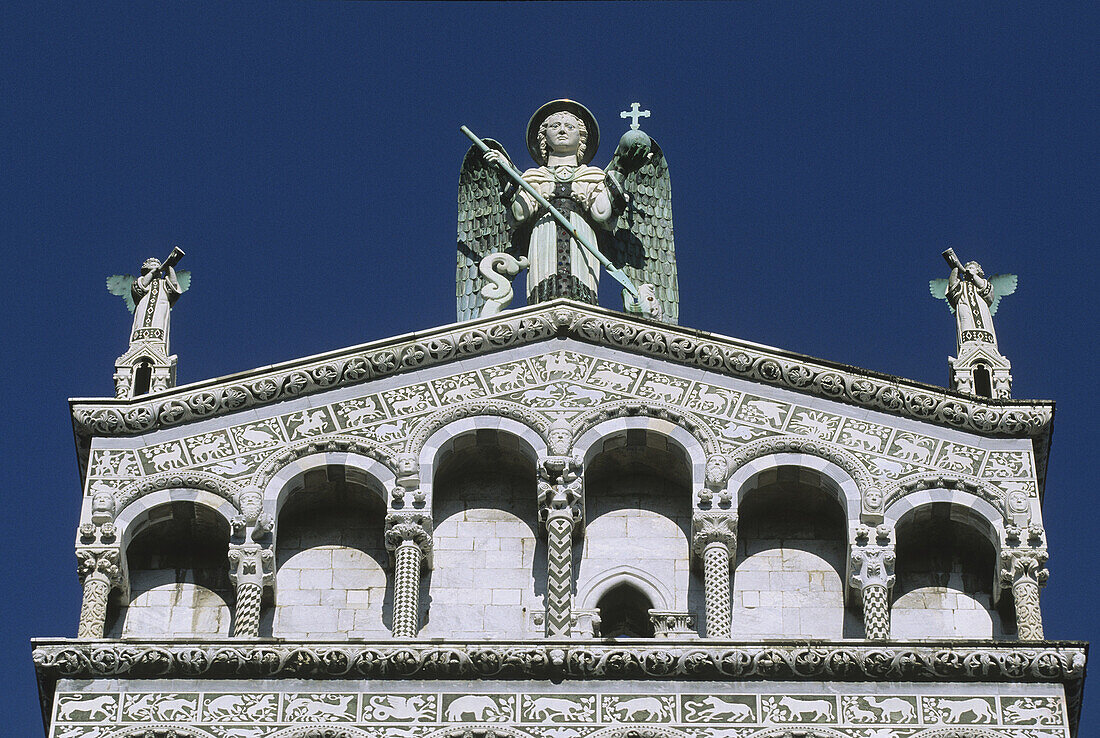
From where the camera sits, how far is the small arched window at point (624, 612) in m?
24.9

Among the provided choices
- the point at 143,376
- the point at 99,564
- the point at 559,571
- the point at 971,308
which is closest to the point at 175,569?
the point at 99,564

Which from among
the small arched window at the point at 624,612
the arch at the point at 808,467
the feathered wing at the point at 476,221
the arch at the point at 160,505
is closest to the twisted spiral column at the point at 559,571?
the small arched window at the point at 624,612

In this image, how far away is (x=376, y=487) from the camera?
2520 centimetres

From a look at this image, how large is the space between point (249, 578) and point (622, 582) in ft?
9.14

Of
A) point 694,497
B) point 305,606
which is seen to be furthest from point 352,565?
point 694,497

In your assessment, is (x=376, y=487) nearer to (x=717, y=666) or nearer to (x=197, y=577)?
(x=197, y=577)

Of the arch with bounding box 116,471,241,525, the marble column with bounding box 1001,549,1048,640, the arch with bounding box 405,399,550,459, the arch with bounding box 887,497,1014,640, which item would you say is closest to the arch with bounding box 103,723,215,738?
the arch with bounding box 116,471,241,525

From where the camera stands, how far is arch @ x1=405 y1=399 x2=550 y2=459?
25.4 metres

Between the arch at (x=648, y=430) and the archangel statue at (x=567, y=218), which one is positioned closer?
the arch at (x=648, y=430)

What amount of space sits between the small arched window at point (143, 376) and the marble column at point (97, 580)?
181 cm

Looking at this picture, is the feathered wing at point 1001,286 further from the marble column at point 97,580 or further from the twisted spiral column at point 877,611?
the marble column at point 97,580

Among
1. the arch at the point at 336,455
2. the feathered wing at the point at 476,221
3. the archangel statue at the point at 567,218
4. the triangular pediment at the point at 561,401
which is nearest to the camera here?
the arch at the point at 336,455

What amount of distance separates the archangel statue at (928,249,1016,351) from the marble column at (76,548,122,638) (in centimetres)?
687

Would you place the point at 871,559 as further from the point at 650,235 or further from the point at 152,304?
the point at 152,304
